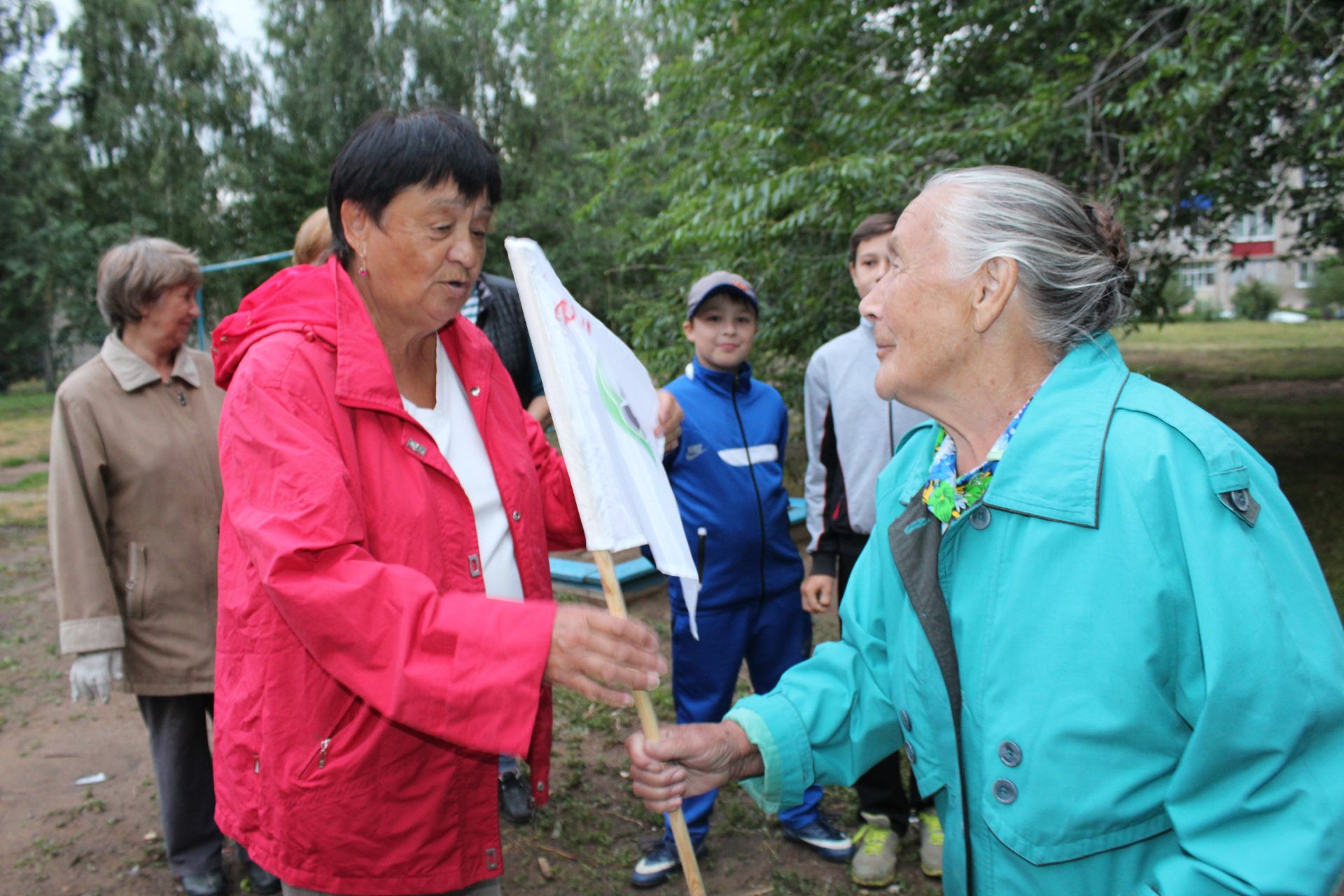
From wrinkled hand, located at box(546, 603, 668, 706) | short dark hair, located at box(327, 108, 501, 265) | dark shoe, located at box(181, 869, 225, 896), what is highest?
short dark hair, located at box(327, 108, 501, 265)

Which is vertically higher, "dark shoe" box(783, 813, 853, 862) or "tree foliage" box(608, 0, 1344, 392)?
"tree foliage" box(608, 0, 1344, 392)

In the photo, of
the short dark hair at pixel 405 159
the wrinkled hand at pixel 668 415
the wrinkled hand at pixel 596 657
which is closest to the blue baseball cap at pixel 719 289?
the wrinkled hand at pixel 668 415

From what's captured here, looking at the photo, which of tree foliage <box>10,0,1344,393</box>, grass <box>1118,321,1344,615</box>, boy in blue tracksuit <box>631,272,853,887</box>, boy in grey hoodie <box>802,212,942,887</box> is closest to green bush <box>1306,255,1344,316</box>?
grass <box>1118,321,1344,615</box>

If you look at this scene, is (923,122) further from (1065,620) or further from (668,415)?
(1065,620)

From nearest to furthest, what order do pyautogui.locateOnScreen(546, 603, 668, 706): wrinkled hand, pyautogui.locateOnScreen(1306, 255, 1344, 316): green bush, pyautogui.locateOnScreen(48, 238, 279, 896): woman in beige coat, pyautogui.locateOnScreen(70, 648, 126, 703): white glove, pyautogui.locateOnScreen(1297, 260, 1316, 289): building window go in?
pyautogui.locateOnScreen(546, 603, 668, 706): wrinkled hand → pyautogui.locateOnScreen(70, 648, 126, 703): white glove → pyautogui.locateOnScreen(48, 238, 279, 896): woman in beige coat → pyautogui.locateOnScreen(1306, 255, 1344, 316): green bush → pyautogui.locateOnScreen(1297, 260, 1316, 289): building window

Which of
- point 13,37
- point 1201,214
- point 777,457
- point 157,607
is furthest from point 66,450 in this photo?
point 13,37

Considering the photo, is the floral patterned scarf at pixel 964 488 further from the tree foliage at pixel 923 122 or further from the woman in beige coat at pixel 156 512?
the tree foliage at pixel 923 122

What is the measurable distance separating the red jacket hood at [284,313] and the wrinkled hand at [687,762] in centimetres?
99

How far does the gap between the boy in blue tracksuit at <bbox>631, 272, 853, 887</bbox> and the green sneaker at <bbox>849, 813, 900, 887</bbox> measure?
0.11 m

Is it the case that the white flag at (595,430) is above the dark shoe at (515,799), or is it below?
above

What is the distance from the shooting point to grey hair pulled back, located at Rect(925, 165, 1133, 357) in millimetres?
1614

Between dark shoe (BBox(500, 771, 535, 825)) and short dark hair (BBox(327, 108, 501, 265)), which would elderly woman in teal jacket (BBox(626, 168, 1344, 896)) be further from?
dark shoe (BBox(500, 771, 535, 825))

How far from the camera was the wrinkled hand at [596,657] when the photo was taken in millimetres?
1554

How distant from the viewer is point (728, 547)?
369cm
